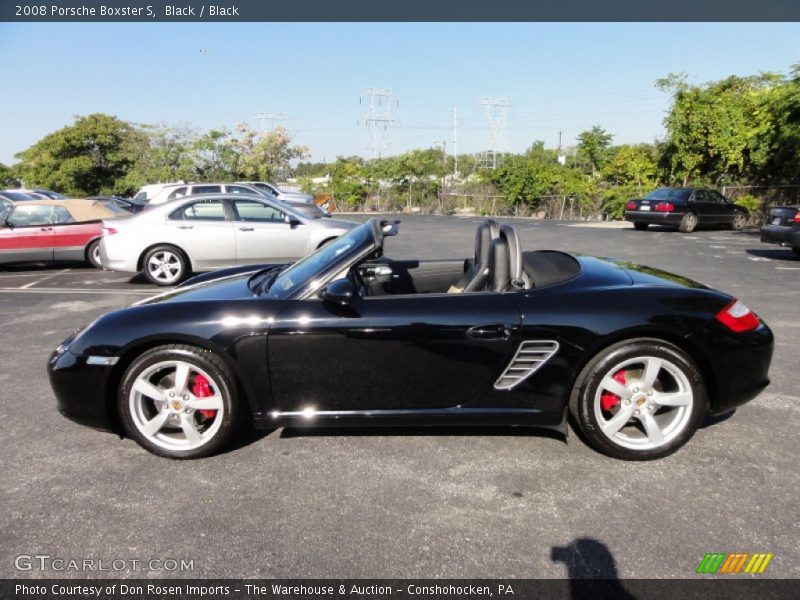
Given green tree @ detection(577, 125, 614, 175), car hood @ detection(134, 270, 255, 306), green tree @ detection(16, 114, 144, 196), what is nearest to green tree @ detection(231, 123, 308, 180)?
green tree @ detection(16, 114, 144, 196)

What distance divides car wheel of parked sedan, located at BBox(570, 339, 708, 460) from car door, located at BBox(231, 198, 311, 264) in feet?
22.4

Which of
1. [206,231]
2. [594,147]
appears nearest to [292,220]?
[206,231]

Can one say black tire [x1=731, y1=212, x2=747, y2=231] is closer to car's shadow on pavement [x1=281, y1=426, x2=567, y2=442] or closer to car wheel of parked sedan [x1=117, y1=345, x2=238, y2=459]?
car's shadow on pavement [x1=281, y1=426, x2=567, y2=442]

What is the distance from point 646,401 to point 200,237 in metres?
7.58

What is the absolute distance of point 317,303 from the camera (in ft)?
10.2

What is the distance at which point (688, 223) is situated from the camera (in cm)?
1711

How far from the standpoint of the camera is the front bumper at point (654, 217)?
55.5ft

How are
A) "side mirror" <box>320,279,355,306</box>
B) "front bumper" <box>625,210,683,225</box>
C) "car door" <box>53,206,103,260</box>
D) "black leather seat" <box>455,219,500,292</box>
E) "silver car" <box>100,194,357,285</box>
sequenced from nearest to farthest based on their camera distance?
1. "side mirror" <box>320,279,355,306</box>
2. "black leather seat" <box>455,219,500,292</box>
3. "silver car" <box>100,194,357,285</box>
4. "car door" <box>53,206,103,260</box>
5. "front bumper" <box>625,210,683,225</box>

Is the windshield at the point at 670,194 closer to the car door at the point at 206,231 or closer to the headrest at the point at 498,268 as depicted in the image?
the car door at the point at 206,231

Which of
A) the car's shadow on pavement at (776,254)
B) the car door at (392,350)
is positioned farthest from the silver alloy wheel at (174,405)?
the car's shadow on pavement at (776,254)

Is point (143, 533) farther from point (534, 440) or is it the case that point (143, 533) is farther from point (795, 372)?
point (795, 372)

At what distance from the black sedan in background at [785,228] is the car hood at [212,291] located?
35.7 feet

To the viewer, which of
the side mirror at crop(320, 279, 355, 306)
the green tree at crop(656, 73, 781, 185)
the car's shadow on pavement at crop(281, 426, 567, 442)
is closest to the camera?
the side mirror at crop(320, 279, 355, 306)

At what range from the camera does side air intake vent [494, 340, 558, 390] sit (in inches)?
119
